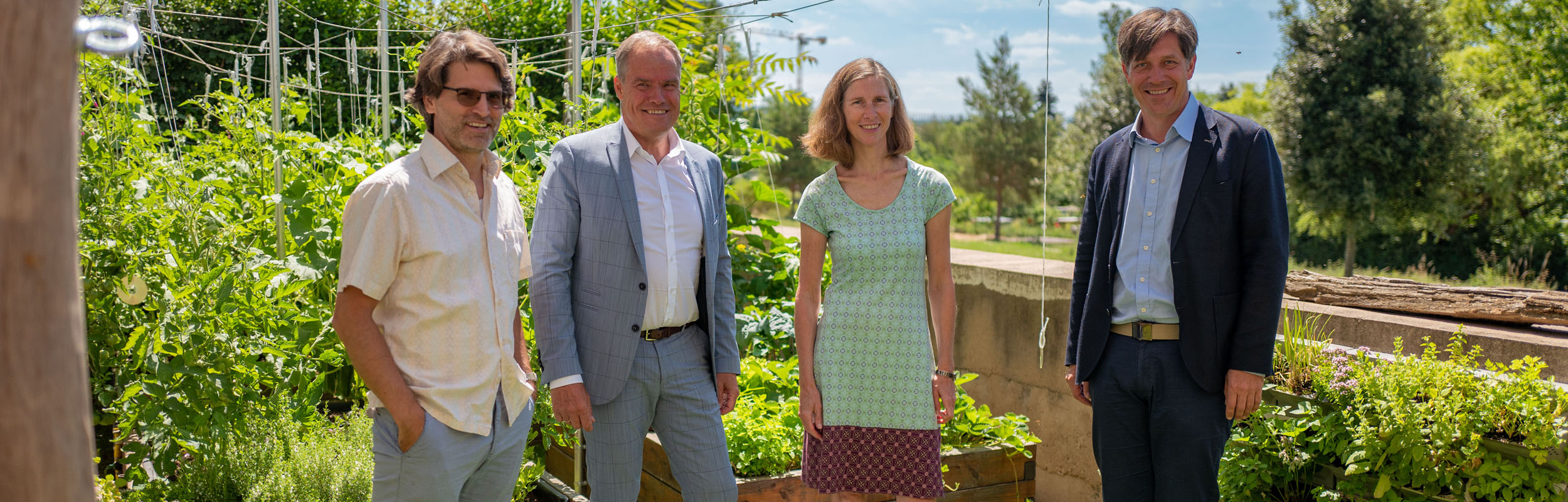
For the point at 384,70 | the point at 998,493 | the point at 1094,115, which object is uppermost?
the point at 1094,115

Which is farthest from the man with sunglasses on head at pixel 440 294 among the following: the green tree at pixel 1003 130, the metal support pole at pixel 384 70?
the green tree at pixel 1003 130

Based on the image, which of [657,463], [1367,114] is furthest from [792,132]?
[657,463]

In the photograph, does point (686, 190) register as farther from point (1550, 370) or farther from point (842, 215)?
point (1550, 370)

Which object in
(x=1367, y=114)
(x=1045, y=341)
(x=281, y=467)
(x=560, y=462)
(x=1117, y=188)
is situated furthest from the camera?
(x=1367, y=114)

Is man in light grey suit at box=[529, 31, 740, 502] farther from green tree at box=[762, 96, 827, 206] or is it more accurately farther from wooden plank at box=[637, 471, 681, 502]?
green tree at box=[762, 96, 827, 206]

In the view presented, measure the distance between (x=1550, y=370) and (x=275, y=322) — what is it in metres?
3.56

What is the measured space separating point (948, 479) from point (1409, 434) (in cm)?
130

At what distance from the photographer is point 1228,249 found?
82.0 inches

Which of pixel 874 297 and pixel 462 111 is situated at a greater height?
pixel 462 111

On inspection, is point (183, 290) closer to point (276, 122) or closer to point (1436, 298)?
point (276, 122)

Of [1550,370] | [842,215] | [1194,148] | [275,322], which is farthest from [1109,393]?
[275,322]

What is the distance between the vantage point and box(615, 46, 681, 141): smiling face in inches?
83.0

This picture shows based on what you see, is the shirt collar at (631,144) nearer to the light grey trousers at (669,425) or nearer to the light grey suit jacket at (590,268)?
the light grey suit jacket at (590,268)

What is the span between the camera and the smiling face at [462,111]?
1.74 metres
